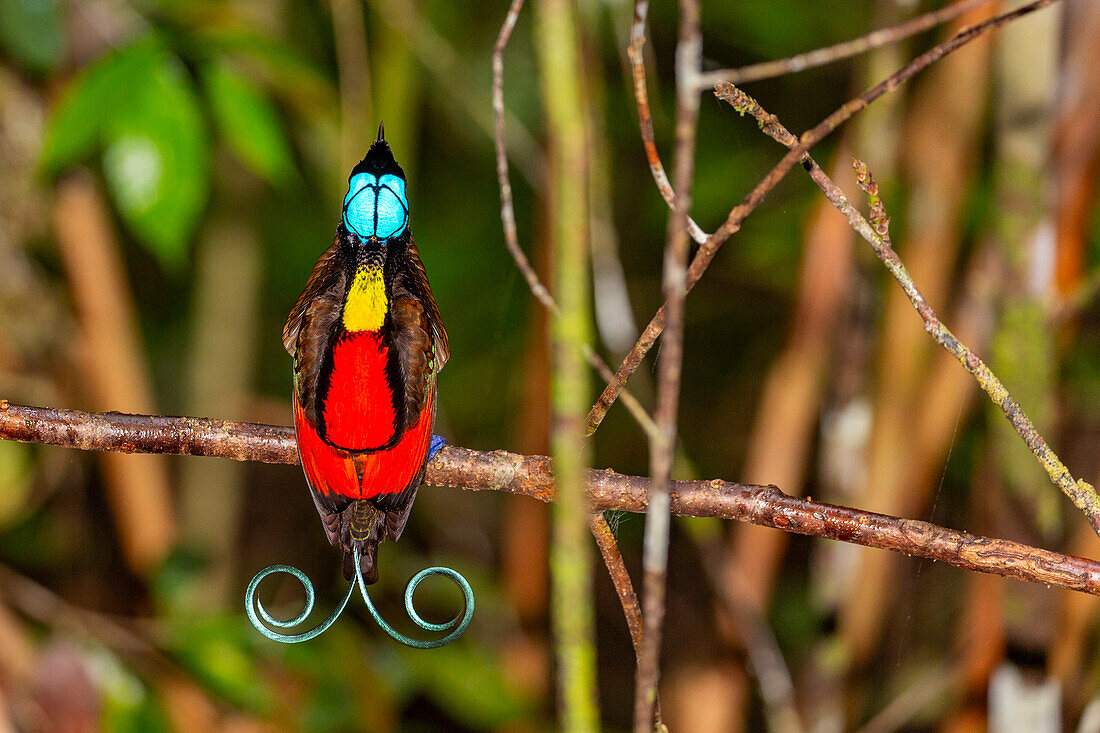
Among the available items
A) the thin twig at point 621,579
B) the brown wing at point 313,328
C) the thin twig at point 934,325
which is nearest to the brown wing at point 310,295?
the brown wing at point 313,328

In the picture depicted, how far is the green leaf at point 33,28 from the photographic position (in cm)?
173

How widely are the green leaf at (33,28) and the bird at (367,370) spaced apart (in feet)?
3.02

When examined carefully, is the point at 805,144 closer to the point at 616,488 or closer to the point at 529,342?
the point at 616,488

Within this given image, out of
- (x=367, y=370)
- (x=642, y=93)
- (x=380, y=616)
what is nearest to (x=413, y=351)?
(x=367, y=370)

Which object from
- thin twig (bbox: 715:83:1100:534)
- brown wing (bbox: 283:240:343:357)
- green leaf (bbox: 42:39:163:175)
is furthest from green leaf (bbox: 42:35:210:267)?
thin twig (bbox: 715:83:1100:534)

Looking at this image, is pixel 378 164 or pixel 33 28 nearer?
pixel 378 164

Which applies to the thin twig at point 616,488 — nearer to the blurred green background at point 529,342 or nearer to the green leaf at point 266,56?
the blurred green background at point 529,342

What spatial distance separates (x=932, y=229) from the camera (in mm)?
1790

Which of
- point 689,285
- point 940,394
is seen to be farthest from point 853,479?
point 689,285

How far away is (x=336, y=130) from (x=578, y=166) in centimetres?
175

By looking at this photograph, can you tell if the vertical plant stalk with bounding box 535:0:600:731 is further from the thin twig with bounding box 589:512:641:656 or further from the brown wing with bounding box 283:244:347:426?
the brown wing with bounding box 283:244:347:426

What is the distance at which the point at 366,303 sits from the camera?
42.3 inches

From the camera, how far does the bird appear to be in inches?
41.8

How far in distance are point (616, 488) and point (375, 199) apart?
479mm
